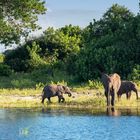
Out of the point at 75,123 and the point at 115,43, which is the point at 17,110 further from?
the point at 115,43

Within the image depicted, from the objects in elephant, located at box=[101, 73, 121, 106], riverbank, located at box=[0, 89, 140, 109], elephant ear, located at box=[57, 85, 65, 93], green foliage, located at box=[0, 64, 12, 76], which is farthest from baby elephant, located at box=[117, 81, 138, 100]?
green foliage, located at box=[0, 64, 12, 76]

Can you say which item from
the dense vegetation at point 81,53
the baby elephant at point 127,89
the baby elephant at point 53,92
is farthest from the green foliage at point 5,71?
the baby elephant at point 127,89

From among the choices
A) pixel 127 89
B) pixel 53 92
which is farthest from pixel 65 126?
pixel 127 89

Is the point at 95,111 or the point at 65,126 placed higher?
the point at 95,111

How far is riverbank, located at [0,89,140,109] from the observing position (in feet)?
128

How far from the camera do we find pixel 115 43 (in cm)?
5731

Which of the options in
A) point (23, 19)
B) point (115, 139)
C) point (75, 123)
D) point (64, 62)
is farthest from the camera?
point (64, 62)

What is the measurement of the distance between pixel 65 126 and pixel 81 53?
2836 centimetres

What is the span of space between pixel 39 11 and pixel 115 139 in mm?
28131

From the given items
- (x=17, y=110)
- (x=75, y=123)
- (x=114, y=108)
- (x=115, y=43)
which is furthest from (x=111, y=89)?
(x=115, y=43)

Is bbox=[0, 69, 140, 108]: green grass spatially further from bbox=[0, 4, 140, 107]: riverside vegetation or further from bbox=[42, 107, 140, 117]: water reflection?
bbox=[42, 107, 140, 117]: water reflection

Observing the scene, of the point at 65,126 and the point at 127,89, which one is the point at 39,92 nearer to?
the point at 127,89

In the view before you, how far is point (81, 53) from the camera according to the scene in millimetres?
Answer: 57219

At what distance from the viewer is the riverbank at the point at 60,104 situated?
128 ft
